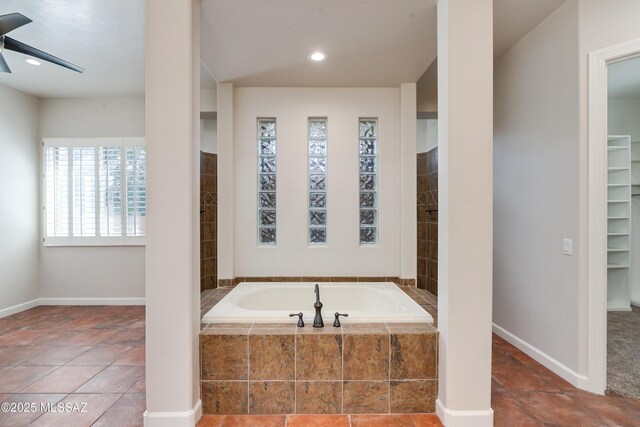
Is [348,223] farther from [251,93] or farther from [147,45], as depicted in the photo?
[147,45]

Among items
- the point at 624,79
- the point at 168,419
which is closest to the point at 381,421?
the point at 168,419

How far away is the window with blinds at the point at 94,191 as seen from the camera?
399 centimetres

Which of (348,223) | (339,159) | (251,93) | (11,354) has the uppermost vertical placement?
(251,93)

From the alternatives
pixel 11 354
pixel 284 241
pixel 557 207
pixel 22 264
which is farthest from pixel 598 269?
pixel 22 264

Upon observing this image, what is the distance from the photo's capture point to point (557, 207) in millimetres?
2291

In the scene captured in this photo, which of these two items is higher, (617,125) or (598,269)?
(617,125)

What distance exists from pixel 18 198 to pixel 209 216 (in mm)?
2493

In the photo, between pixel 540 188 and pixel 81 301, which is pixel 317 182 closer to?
pixel 540 188

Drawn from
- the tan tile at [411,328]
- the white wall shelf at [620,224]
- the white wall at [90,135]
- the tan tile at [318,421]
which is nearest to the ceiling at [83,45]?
the white wall at [90,135]

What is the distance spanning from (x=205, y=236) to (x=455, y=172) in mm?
2699

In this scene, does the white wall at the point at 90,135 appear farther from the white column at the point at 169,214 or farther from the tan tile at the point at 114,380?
the white column at the point at 169,214

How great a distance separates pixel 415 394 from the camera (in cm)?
191

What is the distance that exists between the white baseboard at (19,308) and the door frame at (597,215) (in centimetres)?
579

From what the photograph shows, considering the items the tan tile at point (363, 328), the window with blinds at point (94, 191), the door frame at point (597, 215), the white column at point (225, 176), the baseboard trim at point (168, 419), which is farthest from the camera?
the window with blinds at point (94, 191)
